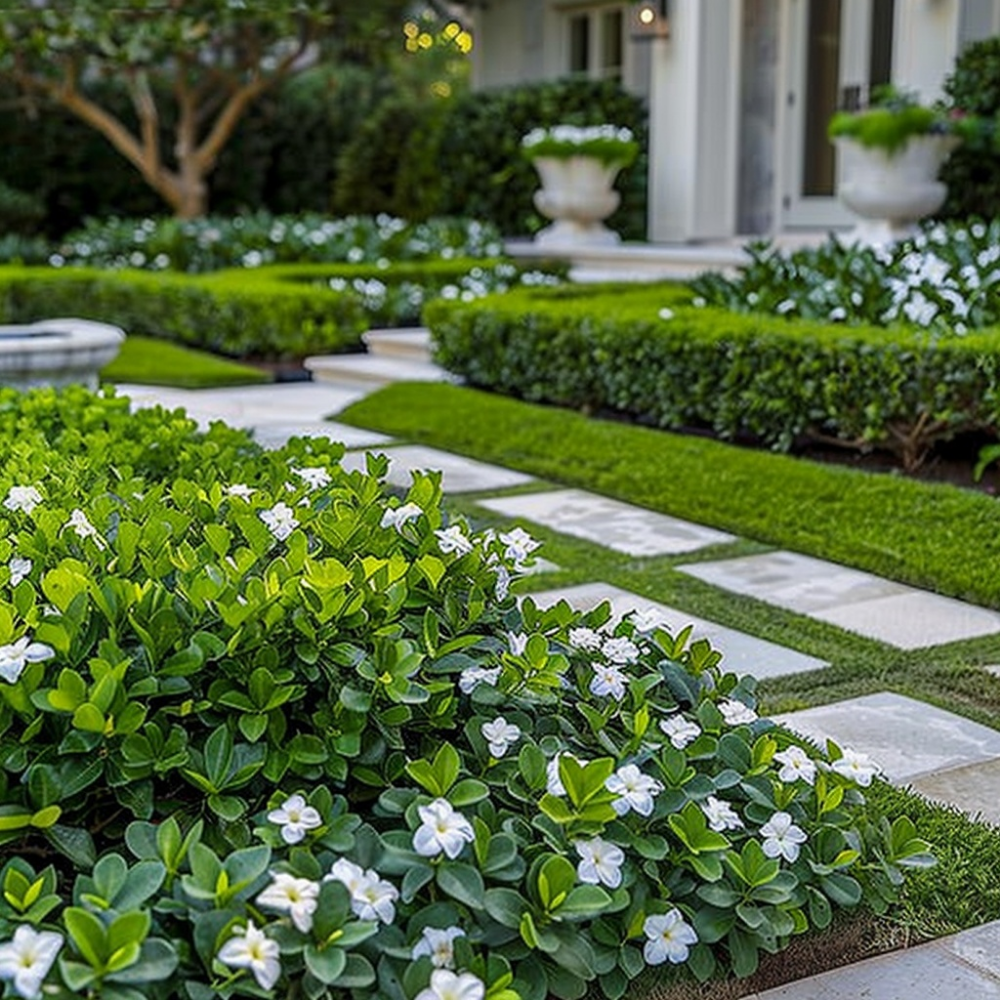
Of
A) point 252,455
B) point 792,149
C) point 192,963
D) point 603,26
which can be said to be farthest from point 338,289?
point 192,963

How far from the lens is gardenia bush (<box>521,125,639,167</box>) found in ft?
38.5

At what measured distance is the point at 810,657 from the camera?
13.1ft

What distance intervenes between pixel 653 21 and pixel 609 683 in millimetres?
10398

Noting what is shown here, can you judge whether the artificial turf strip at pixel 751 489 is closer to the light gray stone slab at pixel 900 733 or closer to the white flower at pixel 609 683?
the light gray stone slab at pixel 900 733

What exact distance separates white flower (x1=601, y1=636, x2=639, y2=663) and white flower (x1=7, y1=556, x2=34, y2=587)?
100 centimetres

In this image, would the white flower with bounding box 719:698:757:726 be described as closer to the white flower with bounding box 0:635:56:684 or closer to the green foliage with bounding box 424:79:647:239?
the white flower with bounding box 0:635:56:684

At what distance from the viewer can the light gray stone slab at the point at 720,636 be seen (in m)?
3.89

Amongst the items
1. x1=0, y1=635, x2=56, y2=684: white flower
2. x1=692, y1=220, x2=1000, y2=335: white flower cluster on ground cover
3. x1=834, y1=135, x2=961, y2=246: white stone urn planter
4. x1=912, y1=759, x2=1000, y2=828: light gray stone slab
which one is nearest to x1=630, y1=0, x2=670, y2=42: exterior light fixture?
x1=834, y1=135, x2=961, y2=246: white stone urn planter

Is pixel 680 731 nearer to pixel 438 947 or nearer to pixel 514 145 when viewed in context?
pixel 438 947

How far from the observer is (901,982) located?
2.37 m

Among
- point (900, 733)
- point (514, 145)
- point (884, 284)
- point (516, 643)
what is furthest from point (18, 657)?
point (514, 145)

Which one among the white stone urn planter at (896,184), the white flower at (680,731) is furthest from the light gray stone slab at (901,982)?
the white stone urn planter at (896,184)

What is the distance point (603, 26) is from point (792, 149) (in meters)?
2.96

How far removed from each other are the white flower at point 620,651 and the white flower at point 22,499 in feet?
3.68
